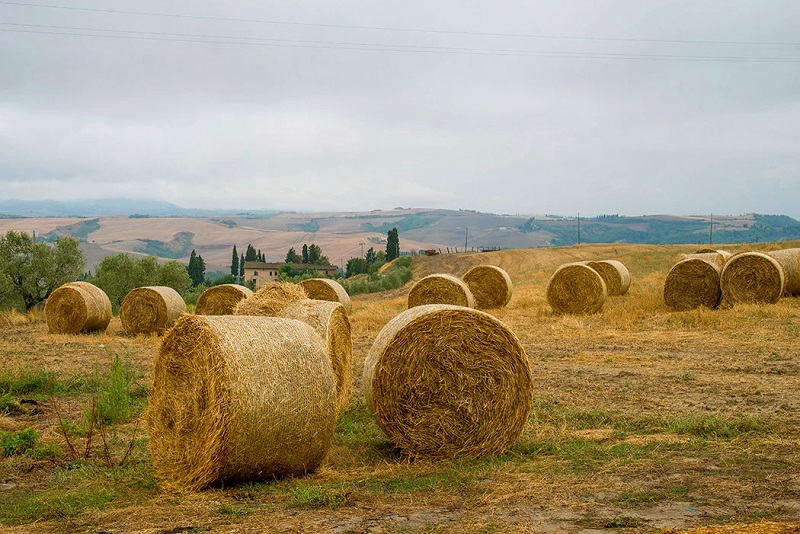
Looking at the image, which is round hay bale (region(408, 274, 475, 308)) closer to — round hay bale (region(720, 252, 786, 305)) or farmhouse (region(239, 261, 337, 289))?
round hay bale (region(720, 252, 786, 305))

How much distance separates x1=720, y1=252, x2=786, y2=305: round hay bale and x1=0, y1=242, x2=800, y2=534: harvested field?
7.26 m

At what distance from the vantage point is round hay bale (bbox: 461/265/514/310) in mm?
26000

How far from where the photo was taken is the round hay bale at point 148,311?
21.6m

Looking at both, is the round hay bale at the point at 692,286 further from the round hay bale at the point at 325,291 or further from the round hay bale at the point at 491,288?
the round hay bale at the point at 325,291

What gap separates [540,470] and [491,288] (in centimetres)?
1869

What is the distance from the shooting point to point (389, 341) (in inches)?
338

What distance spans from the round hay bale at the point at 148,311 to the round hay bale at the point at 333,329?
10731 mm

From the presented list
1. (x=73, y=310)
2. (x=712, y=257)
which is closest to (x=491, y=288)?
(x=712, y=257)

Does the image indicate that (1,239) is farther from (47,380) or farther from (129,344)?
(47,380)

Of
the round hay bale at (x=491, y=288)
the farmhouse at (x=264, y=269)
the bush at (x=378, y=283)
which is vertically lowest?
the farmhouse at (x=264, y=269)

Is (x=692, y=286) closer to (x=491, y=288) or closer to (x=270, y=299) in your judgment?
(x=491, y=288)

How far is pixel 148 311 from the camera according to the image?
856 inches

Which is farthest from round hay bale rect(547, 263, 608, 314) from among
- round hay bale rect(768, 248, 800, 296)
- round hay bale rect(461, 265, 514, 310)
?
round hay bale rect(768, 248, 800, 296)

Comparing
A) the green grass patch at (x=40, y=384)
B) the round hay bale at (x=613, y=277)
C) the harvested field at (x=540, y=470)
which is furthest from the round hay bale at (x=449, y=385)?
the round hay bale at (x=613, y=277)
